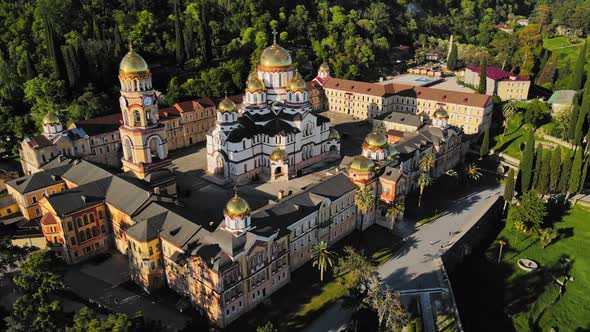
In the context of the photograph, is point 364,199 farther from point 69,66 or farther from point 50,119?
point 69,66

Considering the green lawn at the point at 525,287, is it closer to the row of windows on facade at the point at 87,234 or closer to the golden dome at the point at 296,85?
the golden dome at the point at 296,85

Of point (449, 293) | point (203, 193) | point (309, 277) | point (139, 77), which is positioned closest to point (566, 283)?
point (449, 293)

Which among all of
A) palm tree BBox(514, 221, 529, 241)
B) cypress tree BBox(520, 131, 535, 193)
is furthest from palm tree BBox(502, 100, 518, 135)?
palm tree BBox(514, 221, 529, 241)

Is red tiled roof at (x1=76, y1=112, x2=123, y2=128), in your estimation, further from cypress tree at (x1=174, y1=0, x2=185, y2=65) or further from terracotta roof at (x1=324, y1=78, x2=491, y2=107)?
terracotta roof at (x1=324, y1=78, x2=491, y2=107)

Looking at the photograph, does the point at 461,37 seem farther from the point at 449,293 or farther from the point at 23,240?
the point at 23,240

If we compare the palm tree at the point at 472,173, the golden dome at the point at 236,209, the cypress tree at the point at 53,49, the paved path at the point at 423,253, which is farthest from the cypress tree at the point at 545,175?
the cypress tree at the point at 53,49
